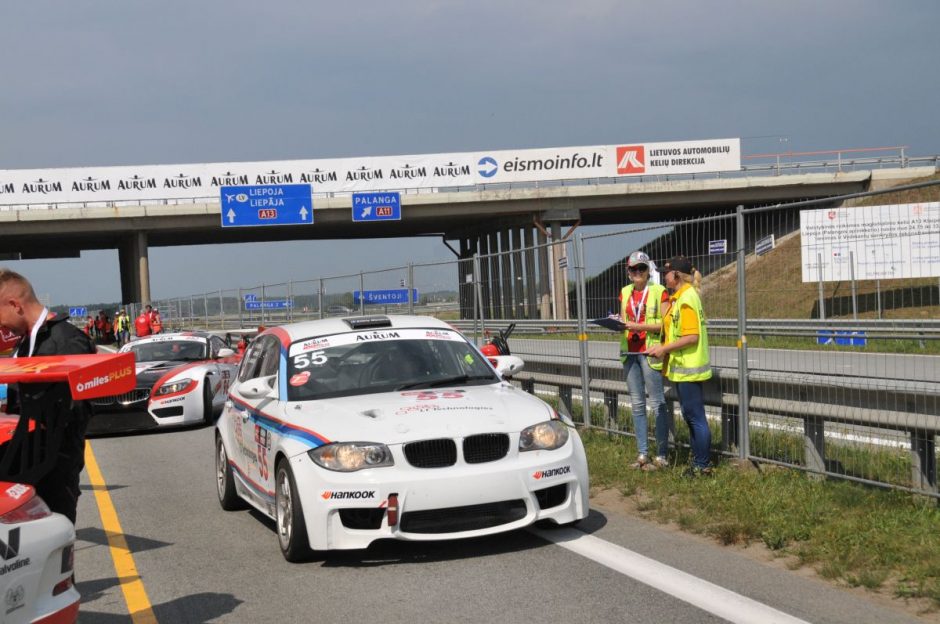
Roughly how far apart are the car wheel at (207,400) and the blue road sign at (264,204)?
1187 inches

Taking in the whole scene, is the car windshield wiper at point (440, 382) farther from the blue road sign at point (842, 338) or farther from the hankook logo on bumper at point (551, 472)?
the blue road sign at point (842, 338)

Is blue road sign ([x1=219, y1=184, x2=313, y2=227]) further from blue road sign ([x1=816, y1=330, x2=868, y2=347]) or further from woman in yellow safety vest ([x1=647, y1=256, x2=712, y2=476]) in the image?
blue road sign ([x1=816, y1=330, x2=868, y2=347])

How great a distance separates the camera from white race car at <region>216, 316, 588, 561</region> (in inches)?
241

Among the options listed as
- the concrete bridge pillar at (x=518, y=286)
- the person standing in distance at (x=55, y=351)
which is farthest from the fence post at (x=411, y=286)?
the person standing in distance at (x=55, y=351)

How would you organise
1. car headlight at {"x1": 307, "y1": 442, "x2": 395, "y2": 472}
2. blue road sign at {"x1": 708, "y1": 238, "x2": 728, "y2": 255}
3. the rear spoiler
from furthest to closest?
blue road sign at {"x1": 708, "y1": 238, "x2": 728, "y2": 255}
car headlight at {"x1": 307, "y1": 442, "x2": 395, "y2": 472}
the rear spoiler

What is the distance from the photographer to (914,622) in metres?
4.80

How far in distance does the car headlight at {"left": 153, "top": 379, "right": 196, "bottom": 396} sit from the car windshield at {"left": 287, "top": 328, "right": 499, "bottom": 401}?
7.17 meters

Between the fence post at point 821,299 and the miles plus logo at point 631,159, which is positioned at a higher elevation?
the miles plus logo at point 631,159

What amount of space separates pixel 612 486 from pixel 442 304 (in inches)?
329

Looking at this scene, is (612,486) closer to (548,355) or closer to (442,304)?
(548,355)

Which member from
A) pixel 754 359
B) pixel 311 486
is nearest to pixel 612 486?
pixel 754 359

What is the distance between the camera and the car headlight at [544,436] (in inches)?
255

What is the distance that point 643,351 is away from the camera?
29.5ft

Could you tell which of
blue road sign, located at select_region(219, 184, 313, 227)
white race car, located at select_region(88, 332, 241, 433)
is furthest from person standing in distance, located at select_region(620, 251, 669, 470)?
blue road sign, located at select_region(219, 184, 313, 227)
